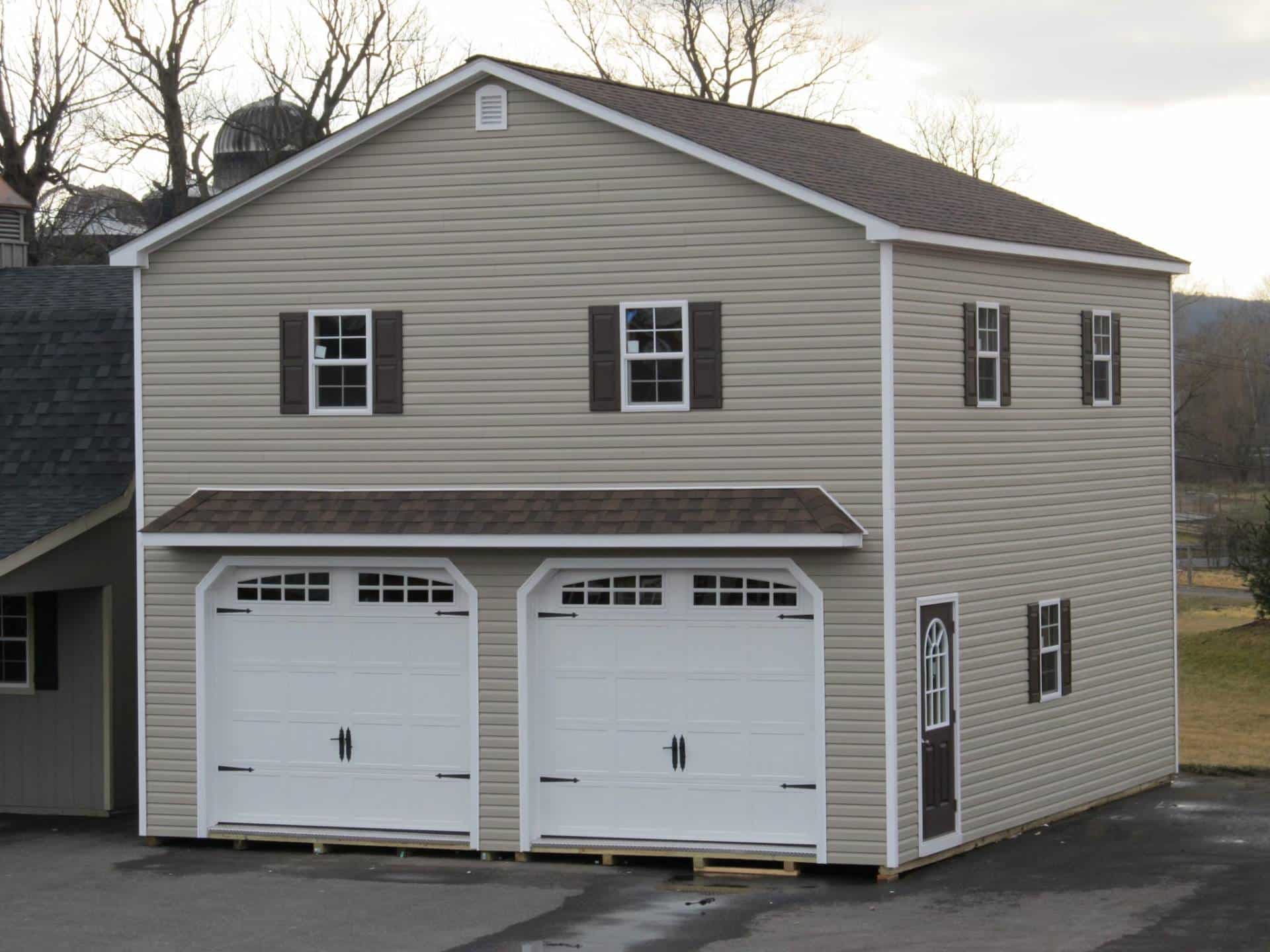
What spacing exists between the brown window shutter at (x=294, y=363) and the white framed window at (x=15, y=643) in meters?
4.47

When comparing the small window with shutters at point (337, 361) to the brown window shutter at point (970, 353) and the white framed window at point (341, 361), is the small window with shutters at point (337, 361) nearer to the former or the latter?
the white framed window at point (341, 361)

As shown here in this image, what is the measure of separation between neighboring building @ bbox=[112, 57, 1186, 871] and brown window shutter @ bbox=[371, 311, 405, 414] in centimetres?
4

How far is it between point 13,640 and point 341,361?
218 inches

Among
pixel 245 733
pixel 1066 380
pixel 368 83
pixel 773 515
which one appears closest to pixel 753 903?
pixel 773 515

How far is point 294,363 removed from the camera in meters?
18.7

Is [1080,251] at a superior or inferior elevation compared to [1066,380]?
superior

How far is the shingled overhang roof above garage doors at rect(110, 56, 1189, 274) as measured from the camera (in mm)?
17562

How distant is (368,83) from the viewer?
47125 mm

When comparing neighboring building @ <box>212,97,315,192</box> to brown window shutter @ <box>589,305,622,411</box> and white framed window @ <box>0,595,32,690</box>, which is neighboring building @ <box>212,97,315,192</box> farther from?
brown window shutter @ <box>589,305,622,411</box>

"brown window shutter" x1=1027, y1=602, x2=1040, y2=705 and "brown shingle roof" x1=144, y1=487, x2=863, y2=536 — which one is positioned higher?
"brown shingle roof" x1=144, y1=487, x2=863, y2=536

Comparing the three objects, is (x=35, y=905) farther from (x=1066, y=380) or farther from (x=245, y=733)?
(x=1066, y=380)

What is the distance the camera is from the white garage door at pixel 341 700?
18469 millimetres

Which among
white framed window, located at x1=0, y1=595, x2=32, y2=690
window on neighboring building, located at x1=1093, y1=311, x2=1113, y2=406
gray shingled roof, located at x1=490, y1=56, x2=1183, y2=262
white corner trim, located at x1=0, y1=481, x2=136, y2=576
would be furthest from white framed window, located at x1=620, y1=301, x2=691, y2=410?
white framed window, located at x1=0, y1=595, x2=32, y2=690

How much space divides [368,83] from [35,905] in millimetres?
33211
